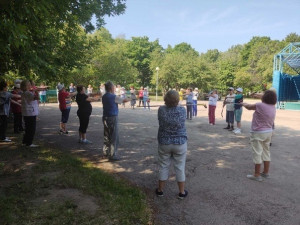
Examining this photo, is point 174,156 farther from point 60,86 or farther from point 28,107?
point 60,86

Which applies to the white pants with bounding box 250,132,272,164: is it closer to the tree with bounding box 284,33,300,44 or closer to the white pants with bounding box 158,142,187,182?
the white pants with bounding box 158,142,187,182

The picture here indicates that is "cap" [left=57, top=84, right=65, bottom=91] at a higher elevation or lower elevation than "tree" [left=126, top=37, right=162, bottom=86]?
lower

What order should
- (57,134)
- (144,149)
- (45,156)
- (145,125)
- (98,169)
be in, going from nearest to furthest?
1. (98,169)
2. (45,156)
3. (144,149)
4. (57,134)
5. (145,125)

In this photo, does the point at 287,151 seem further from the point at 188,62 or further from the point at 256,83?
the point at 256,83

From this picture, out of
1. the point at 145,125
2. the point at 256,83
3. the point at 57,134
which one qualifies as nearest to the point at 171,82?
the point at 256,83

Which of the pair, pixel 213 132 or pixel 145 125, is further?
pixel 145 125

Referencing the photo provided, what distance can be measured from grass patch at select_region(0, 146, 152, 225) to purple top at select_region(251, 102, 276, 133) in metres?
2.80

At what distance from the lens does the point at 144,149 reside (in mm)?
7383

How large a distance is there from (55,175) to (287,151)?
6.69m

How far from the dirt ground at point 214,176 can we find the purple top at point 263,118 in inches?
43.4

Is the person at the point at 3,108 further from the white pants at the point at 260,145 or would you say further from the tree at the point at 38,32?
the white pants at the point at 260,145

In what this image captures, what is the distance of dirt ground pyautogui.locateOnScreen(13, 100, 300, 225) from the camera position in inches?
152

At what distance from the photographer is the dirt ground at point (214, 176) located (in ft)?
12.6

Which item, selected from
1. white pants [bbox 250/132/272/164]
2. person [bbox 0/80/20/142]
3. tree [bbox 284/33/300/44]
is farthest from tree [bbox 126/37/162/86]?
white pants [bbox 250/132/272/164]
